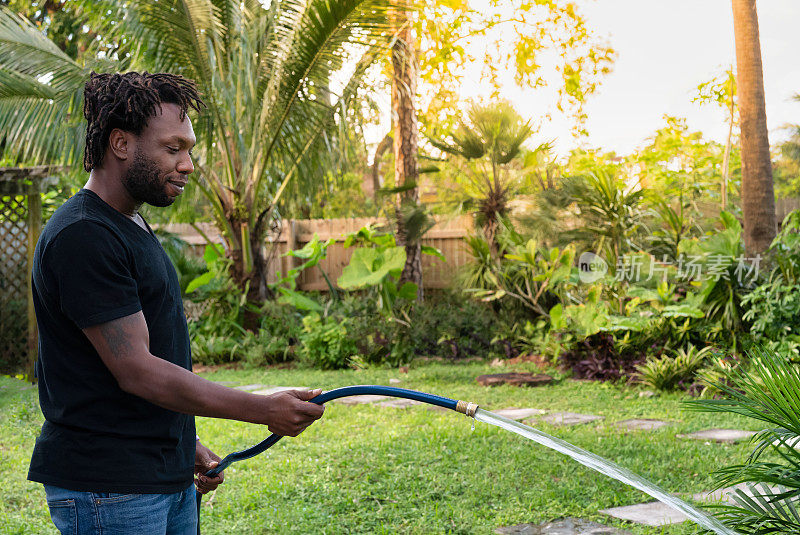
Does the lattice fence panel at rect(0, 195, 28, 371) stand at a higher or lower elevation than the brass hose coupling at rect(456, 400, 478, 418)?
lower

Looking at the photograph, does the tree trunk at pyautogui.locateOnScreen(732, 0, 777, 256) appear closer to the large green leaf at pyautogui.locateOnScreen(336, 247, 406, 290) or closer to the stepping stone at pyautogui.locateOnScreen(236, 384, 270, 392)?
the large green leaf at pyautogui.locateOnScreen(336, 247, 406, 290)

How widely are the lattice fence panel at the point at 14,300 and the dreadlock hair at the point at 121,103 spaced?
8.89 meters

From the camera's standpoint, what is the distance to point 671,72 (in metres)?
27.7

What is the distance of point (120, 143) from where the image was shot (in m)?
1.68

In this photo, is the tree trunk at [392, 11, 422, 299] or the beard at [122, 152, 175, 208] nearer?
the beard at [122, 152, 175, 208]

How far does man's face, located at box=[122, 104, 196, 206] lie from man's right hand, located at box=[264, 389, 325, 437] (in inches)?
20.4

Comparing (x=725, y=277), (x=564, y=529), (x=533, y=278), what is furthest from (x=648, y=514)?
(x=533, y=278)

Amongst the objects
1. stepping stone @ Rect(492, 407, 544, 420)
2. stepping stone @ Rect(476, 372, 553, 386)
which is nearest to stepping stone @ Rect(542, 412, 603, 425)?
A: stepping stone @ Rect(492, 407, 544, 420)

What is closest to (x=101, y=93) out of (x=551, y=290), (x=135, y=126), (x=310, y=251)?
(x=135, y=126)

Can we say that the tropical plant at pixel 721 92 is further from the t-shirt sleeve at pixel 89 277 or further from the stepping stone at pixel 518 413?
the t-shirt sleeve at pixel 89 277

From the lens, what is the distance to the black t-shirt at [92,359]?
4.98 ft

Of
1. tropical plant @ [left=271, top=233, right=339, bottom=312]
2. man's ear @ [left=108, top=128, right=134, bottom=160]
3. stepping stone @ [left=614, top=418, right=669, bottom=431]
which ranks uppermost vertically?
man's ear @ [left=108, top=128, right=134, bottom=160]

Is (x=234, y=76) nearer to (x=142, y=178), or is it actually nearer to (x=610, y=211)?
(x=610, y=211)

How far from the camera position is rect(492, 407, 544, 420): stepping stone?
5884mm
